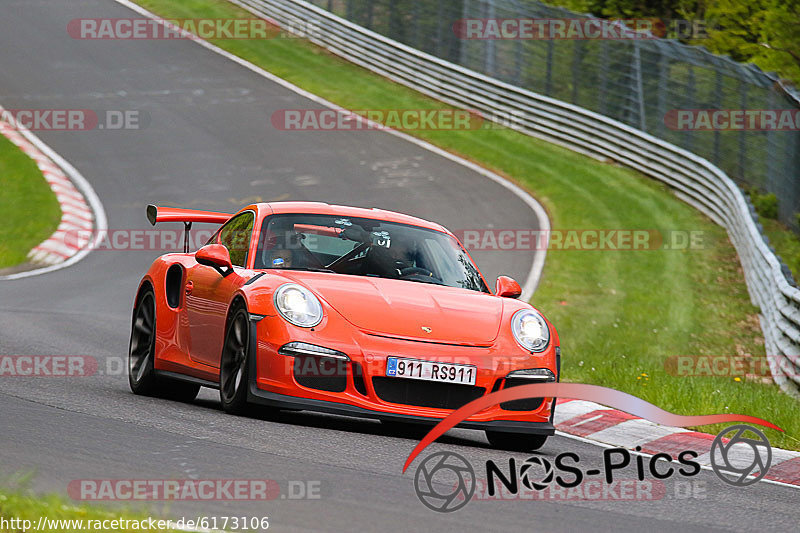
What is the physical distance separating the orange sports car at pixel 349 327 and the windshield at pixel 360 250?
0.03ft

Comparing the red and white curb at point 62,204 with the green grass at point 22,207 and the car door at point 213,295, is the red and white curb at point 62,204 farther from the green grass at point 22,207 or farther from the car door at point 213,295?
the car door at point 213,295

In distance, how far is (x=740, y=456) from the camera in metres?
8.05

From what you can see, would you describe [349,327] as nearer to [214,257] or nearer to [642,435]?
[214,257]

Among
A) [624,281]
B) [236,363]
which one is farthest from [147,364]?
[624,281]

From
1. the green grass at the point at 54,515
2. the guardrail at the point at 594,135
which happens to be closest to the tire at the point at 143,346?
the green grass at the point at 54,515

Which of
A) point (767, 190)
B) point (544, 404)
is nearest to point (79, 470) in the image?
point (544, 404)

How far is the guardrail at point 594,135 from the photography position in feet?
42.8

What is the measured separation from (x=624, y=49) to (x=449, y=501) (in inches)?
896

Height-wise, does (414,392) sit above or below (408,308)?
below

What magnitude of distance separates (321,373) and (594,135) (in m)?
21.4

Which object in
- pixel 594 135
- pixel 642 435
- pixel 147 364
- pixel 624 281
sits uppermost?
pixel 147 364

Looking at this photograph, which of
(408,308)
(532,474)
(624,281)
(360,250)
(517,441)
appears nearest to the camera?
(532,474)

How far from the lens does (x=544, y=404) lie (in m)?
7.39

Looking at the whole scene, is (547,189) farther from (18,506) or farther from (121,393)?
(18,506)
